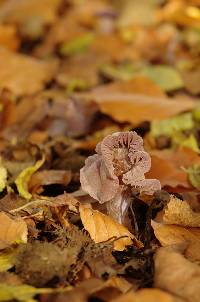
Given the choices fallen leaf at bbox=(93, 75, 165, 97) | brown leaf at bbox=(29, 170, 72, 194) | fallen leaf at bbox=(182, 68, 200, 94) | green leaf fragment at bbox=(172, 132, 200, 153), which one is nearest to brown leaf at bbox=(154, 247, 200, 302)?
brown leaf at bbox=(29, 170, 72, 194)

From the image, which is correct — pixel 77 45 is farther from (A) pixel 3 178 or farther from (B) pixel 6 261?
(B) pixel 6 261

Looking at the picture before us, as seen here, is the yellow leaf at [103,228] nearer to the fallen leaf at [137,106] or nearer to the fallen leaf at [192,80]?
the fallen leaf at [137,106]

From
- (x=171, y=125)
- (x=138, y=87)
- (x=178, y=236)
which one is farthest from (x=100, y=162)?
(x=138, y=87)

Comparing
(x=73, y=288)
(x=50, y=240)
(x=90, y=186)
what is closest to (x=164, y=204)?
(x=90, y=186)

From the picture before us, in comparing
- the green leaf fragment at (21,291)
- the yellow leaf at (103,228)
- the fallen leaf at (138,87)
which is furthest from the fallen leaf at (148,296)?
the fallen leaf at (138,87)

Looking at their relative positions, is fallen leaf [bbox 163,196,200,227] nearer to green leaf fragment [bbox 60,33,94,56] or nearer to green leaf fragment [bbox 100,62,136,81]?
green leaf fragment [bbox 100,62,136,81]
